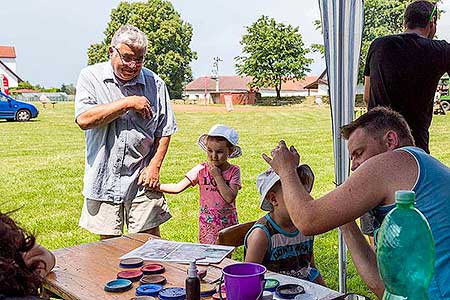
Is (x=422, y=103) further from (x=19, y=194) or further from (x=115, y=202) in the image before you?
(x=19, y=194)

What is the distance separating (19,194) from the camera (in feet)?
22.3

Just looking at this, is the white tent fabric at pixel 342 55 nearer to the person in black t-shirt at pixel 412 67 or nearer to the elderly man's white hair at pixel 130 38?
the person in black t-shirt at pixel 412 67

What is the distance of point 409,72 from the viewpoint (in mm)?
3348

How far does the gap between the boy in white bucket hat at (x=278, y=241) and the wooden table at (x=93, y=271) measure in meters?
0.15

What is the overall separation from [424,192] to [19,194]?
6176 millimetres

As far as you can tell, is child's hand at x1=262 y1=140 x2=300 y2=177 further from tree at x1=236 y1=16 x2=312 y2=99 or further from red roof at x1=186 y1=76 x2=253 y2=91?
red roof at x1=186 y1=76 x2=253 y2=91

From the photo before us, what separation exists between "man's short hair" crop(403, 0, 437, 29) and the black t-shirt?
0.11m

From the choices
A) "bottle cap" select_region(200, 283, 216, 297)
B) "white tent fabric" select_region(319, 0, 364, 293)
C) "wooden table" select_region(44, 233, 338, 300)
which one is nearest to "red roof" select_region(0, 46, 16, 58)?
"white tent fabric" select_region(319, 0, 364, 293)

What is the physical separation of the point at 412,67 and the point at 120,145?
1.88 metres

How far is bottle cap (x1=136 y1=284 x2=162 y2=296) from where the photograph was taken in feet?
5.59

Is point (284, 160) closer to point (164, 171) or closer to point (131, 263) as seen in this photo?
point (131, 263)

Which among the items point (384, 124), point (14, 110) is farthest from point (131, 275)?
point (14, 110)

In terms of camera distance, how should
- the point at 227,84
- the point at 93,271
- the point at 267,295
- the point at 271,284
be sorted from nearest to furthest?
the point at 267,295 < the point at 271,284 < the point at 93,271 < the point at 227,84

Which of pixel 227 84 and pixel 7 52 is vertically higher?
pixel 7 52
